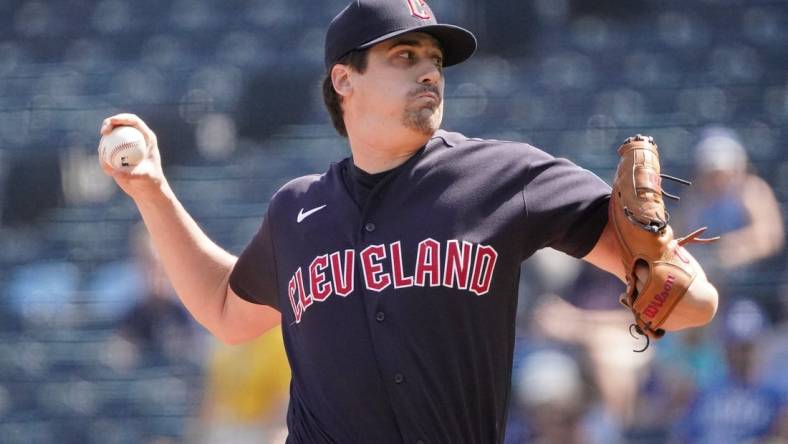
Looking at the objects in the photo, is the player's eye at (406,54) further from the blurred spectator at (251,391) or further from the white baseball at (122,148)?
the blurred spectator at (251,391)

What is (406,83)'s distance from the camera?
2590 millimetres

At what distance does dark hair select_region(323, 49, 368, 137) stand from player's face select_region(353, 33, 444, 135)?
21mm

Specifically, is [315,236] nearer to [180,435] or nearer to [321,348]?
[321,348]

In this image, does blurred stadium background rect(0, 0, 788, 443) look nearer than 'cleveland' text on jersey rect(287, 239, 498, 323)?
No

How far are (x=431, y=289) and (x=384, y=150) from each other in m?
0.36

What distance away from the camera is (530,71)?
698 centimetres

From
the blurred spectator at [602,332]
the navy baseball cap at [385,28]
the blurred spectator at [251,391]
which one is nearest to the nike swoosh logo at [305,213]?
the navy baseball cap at [385,28]

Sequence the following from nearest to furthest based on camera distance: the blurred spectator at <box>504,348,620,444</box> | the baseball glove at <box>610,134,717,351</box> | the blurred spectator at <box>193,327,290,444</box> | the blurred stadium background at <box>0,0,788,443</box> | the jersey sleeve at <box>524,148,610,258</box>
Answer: the baseball glove at <box>610,134,717,351</box>, the jersey sleeve at <box>524,148,610,258</box>, the blurred spectator at <box>504,348,620,444</box>, the blurred spectator at <box>193,327,290,444</box>, the blurred stadium background at <box>0,0,788,443</box>

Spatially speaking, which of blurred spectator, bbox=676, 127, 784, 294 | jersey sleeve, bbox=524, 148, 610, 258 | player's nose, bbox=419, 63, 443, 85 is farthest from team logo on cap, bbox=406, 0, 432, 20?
blurred spectator, bbox=676, 127, 784, 294

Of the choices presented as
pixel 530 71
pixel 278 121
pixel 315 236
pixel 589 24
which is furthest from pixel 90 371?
pixel 315 236

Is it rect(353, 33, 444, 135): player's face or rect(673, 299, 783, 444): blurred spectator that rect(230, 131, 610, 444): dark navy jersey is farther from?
rect(673, 299, 783, 444): blurred spectator

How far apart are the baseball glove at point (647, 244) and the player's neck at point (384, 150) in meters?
0.44

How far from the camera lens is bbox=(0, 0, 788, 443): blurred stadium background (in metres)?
6.30

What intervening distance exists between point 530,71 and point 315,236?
4.54 metres
